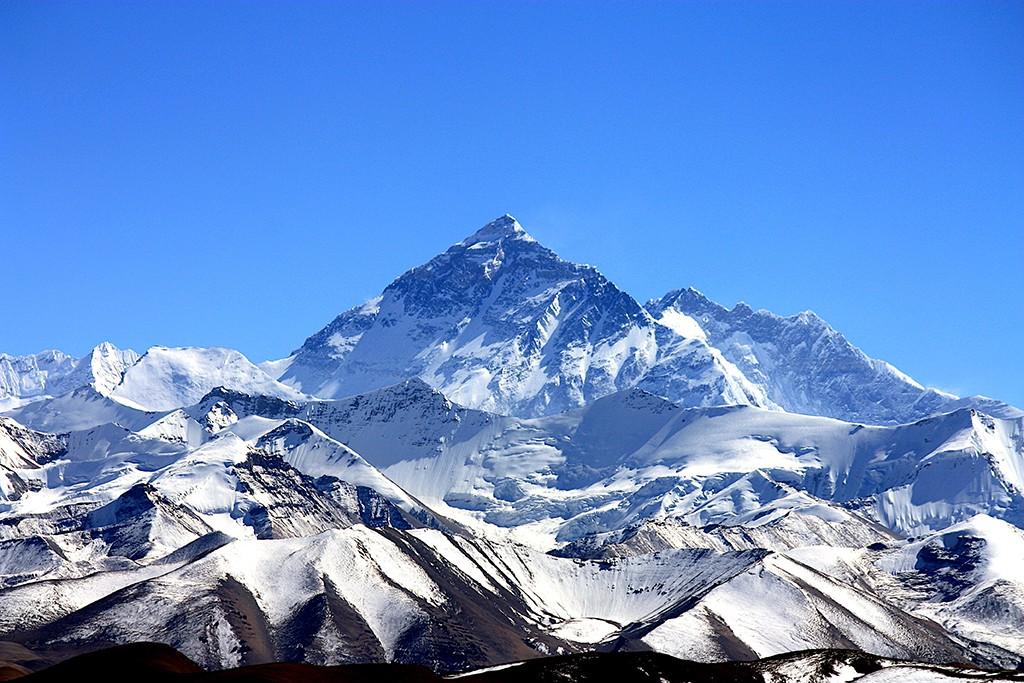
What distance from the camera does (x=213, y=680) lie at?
618 feet

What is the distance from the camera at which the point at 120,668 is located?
200 m

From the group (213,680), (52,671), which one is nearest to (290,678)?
(213,680)

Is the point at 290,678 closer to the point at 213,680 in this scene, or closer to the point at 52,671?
the point at 213,680

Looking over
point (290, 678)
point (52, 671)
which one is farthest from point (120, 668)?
point (290, 678)

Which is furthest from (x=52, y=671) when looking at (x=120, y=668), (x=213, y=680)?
(x=213, y=680)

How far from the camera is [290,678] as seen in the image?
199 meters

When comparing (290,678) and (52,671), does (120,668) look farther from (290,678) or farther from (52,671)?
(290,678)

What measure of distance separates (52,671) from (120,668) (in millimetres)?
7967

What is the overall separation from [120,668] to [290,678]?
20.8 m
